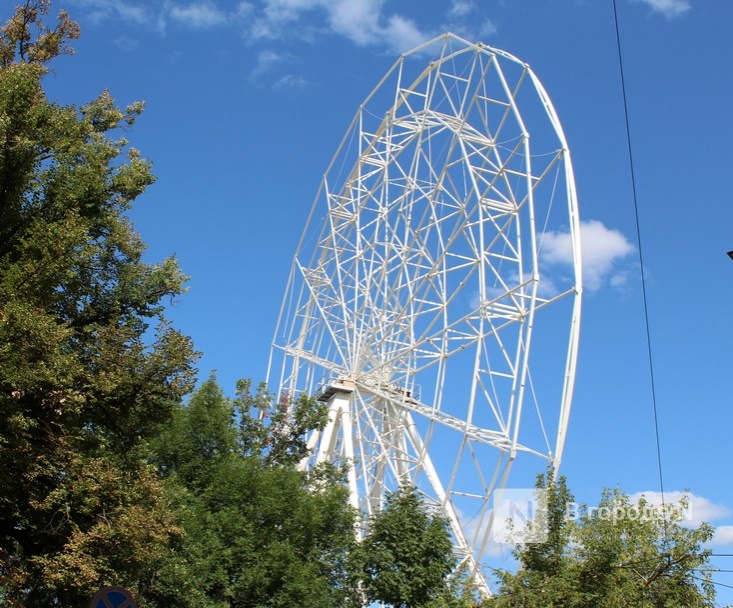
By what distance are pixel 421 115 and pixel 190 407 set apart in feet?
56.2

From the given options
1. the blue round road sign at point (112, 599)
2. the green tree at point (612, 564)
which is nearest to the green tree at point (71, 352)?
the blue round road sign at point (112, 599)

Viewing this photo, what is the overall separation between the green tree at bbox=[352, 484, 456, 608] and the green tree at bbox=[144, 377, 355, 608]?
5.02ft

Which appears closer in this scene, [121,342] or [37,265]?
[37,265]

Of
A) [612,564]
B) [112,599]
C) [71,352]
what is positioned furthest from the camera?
[612,564]

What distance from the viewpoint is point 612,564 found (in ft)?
75.2

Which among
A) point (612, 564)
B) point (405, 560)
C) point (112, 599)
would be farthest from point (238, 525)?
point (112, 599)

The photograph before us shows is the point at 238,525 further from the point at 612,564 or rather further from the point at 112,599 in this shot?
the point at 112,599

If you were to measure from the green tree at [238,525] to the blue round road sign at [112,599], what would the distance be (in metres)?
13.4

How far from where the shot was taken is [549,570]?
78.5ft

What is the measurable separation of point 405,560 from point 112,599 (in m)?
15.2

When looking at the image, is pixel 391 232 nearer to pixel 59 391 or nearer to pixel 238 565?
pixel 238 565

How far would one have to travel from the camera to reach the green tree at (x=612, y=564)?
2247 cm

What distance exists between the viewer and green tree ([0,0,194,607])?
46.0 ft

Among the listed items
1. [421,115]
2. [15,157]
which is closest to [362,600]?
[15,157]
